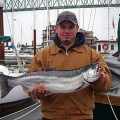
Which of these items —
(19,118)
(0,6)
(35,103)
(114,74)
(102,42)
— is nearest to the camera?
(114,74)

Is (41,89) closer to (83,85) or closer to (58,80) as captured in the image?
(58,80)

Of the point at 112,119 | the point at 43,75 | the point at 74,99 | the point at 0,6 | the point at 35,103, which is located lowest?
the point at 35,103

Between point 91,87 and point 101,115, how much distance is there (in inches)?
97.7

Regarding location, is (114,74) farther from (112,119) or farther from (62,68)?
(62,68)

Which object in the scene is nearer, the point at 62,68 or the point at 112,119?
the point at 62,68

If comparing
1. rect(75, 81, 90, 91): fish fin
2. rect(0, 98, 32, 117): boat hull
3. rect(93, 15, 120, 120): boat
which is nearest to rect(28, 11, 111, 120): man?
rect(75, 81, 90, 91): fish fin

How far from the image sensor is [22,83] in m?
4.22

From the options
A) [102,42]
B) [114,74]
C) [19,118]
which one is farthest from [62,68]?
[102,42]

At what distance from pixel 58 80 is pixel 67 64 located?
0.69 ft

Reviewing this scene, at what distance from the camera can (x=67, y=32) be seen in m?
4.11

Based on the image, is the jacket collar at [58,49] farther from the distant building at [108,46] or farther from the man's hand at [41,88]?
the distant building at [108,46]

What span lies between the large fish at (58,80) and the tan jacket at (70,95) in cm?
10

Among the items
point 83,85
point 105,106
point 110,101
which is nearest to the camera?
point 83,85

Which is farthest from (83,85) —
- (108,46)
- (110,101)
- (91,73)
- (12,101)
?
(108,46)
